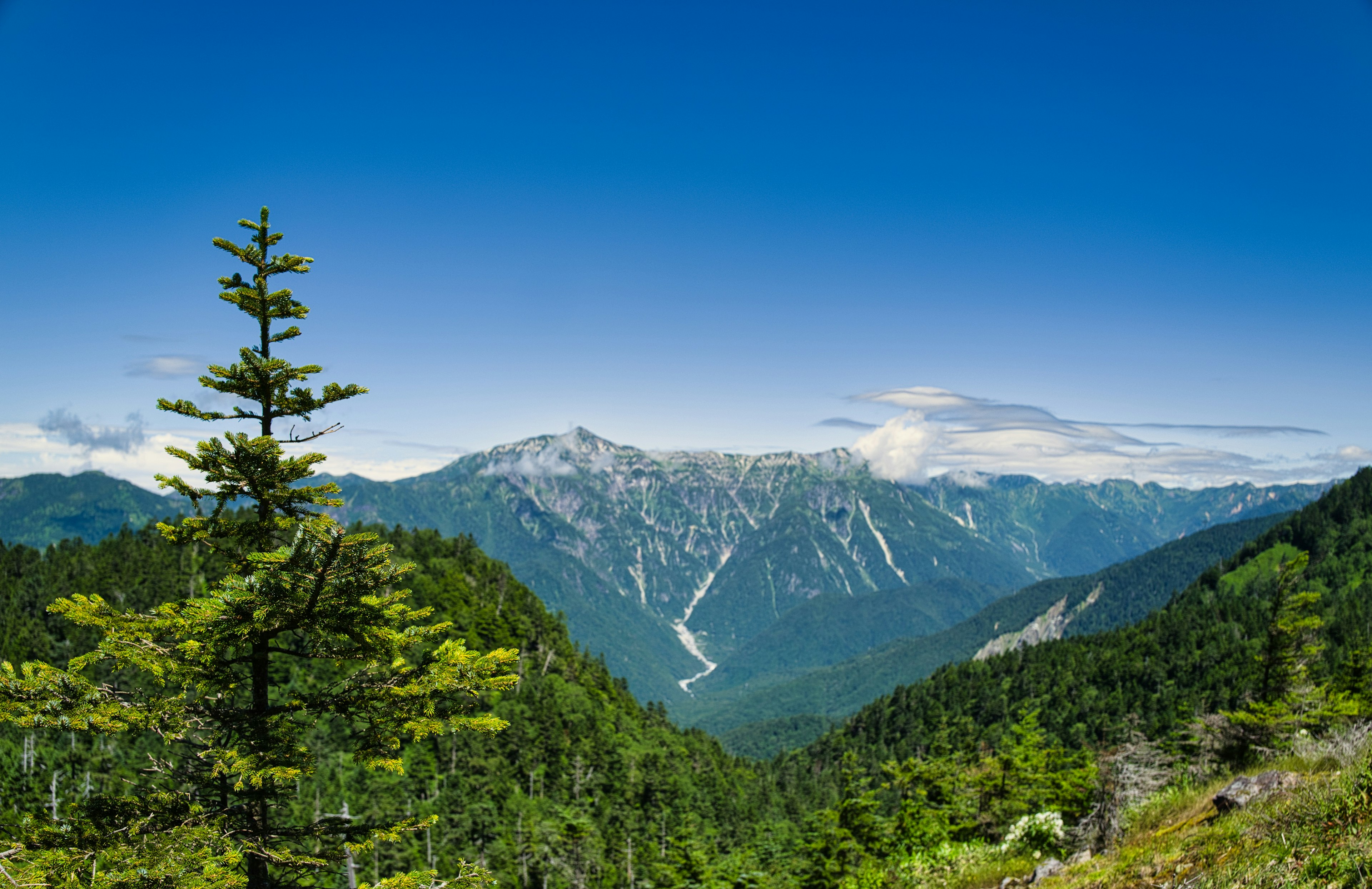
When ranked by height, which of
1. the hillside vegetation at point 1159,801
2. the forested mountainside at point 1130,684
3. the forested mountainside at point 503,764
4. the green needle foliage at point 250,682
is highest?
the green needle foliage at point 250,682

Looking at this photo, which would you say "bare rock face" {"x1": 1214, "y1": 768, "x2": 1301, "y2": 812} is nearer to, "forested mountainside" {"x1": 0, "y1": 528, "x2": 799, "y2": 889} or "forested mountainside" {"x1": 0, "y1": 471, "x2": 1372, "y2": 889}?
"forested mountainside" {"x1": 0, "y1": 471, "x2": 1372, "y2": 889}

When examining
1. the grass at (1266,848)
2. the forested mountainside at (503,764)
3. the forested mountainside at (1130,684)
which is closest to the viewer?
the grass at (1266,848)

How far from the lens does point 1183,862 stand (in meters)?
11.3

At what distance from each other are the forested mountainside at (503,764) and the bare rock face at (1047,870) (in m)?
32.0

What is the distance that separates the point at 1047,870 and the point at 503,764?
91756mm

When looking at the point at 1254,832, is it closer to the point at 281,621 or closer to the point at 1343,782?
the point at 1343,782

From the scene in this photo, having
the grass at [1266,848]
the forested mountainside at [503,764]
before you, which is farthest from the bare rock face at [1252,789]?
the forested mountainside at [503,764]

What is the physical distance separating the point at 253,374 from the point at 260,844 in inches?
294

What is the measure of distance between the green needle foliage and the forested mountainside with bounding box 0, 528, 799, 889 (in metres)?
39.4

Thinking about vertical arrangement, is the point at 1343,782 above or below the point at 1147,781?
above

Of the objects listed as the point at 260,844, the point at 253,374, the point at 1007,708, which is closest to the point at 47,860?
the point at 260,844

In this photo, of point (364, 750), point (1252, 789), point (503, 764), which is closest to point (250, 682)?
point (364, 750)

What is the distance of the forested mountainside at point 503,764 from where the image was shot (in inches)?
2623

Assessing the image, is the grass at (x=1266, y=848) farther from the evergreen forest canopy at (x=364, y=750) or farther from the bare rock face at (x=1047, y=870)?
the evergreen forest canopy at (x=364, y=750)
